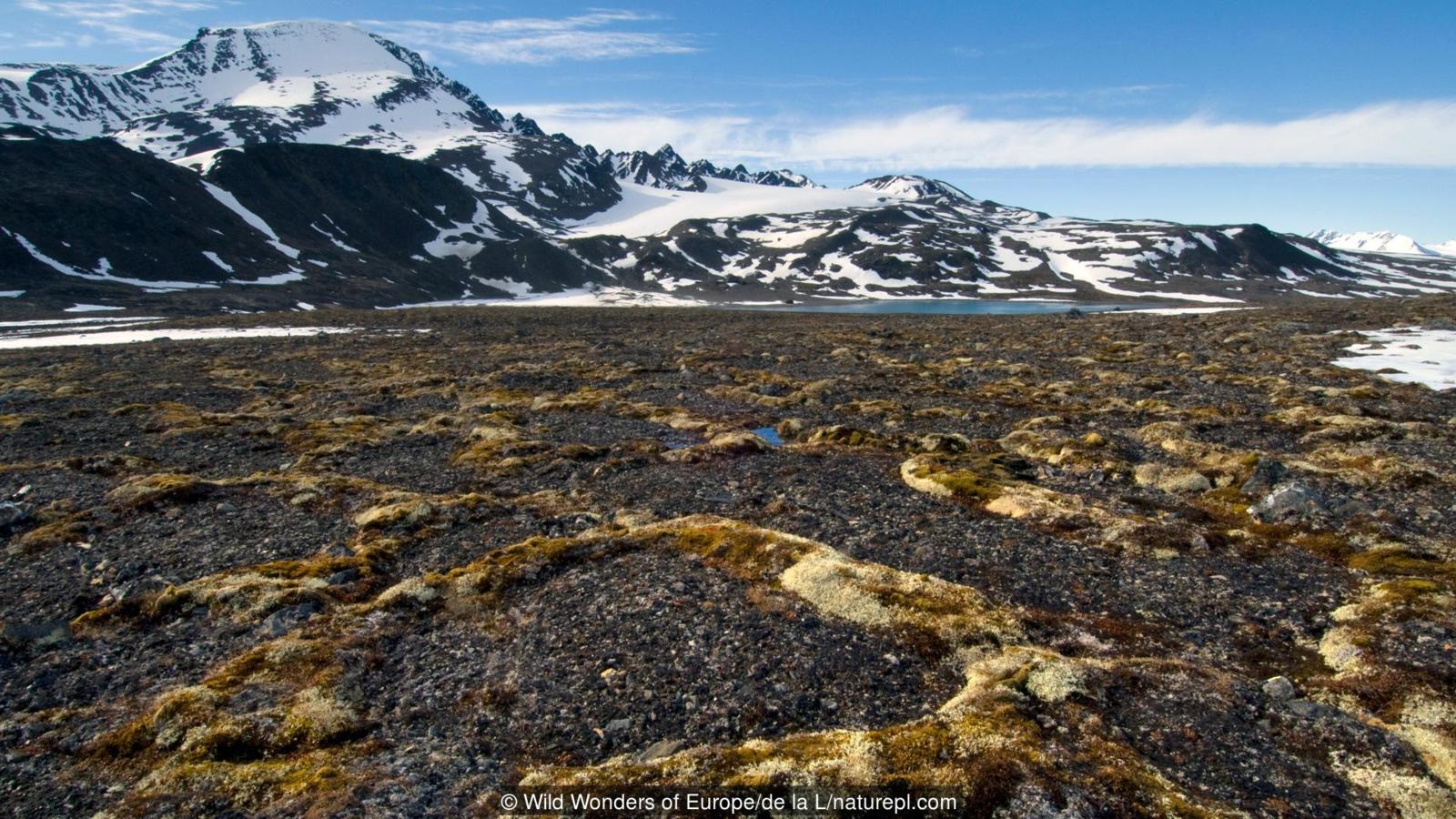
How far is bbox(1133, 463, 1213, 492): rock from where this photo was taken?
24766 mm

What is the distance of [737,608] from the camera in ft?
52.2

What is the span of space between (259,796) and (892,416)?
31227 millimetres

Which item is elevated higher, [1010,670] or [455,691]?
[1010,670]

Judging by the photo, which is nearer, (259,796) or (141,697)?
(259,796)

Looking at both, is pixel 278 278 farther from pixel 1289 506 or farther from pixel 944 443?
pixel 1289 506

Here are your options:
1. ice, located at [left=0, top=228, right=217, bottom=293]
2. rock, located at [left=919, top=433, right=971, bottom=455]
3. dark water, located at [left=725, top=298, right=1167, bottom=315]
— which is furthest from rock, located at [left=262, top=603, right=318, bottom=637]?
dark water, located at [left=725, top=298, right=1167, bottom=315]

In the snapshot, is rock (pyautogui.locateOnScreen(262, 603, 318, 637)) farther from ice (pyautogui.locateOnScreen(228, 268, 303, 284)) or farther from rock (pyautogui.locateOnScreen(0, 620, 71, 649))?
ice (pyautogui.locateOnScreen(228, 268, 303, 284))

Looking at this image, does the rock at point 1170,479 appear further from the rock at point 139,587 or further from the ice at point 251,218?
the ice at point 251,218

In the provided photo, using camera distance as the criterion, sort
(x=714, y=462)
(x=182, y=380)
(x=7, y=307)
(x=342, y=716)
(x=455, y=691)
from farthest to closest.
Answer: (x=7, y=307) < (x=182, y=380) < (x=714, y=462) < (x=455, y=691) < (x=342, y=716)

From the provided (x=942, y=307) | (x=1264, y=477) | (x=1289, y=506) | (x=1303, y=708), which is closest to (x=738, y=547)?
(x=1303, y=708)

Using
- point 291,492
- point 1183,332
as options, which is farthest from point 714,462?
point 1183,332

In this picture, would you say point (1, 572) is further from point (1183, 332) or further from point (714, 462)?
point (1183, 332)

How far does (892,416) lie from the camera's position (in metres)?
37.3

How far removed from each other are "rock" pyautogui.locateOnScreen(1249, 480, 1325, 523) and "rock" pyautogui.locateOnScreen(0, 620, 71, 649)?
3024 centimetres
